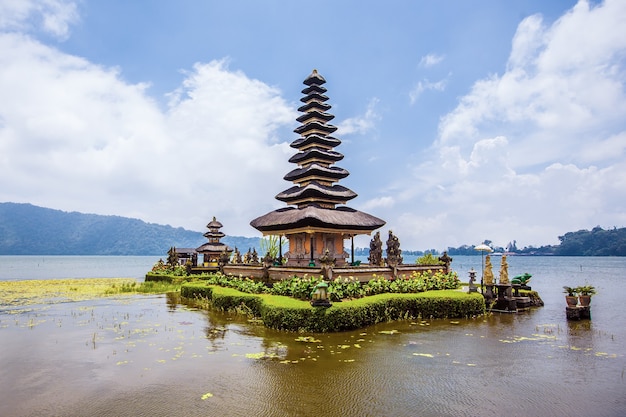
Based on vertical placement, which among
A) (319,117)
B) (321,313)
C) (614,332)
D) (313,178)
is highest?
(319,117)

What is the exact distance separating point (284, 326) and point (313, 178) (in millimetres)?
15568

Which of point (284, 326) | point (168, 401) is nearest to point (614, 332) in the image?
point (284, 326)

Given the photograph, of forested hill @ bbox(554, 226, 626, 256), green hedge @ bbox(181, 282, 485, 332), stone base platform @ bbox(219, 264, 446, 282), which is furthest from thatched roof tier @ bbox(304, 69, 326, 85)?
forested hill @ bbox(554, 226, 626, 256)

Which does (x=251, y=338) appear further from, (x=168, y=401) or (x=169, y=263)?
(x=169, y=263)

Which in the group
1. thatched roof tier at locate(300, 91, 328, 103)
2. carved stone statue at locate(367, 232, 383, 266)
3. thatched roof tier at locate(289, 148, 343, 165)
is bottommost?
carved stone statue at locate(367, 232, 383, 266)

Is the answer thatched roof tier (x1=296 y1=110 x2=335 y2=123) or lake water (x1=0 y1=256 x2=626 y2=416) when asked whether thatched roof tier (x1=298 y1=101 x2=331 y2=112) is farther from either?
lake water (x1=0 y1=256 x2=626 y2=416)

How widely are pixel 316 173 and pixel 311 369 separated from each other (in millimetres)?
19709

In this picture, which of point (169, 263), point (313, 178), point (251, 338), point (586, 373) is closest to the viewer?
point (586, 373)

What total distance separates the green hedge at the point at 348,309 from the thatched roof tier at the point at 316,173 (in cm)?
1086

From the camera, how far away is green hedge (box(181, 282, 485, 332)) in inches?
588

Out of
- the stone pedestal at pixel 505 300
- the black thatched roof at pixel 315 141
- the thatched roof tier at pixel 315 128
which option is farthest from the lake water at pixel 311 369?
the thatched roof tier at pixel 315 128

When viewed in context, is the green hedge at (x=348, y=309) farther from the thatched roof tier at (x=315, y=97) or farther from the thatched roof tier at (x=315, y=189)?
the thatched roof tier at (x=315, y=97)

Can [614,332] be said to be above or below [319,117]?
below

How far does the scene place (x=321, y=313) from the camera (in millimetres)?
14859
